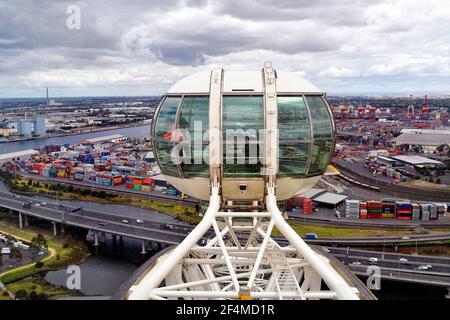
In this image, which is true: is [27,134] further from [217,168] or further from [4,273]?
[217,168]

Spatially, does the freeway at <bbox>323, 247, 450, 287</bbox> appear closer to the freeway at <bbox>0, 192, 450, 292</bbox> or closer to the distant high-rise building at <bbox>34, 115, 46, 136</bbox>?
Result: the freeway at <bbox>0, 192, 450, 292</bbox>

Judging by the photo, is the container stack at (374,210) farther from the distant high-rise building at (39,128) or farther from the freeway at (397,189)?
the distant high-rise building at (39,128)

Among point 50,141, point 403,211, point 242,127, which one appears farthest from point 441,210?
point 50,141

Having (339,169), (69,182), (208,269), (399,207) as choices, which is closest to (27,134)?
(69,182)

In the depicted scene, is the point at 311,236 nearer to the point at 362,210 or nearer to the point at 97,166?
the point at 362,210

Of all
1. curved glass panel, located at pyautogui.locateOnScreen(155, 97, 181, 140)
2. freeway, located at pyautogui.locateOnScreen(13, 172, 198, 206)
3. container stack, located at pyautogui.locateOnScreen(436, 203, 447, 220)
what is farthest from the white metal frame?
freeway, located at pyautogui.locateOnScreen(13, 172, 198, 206)
